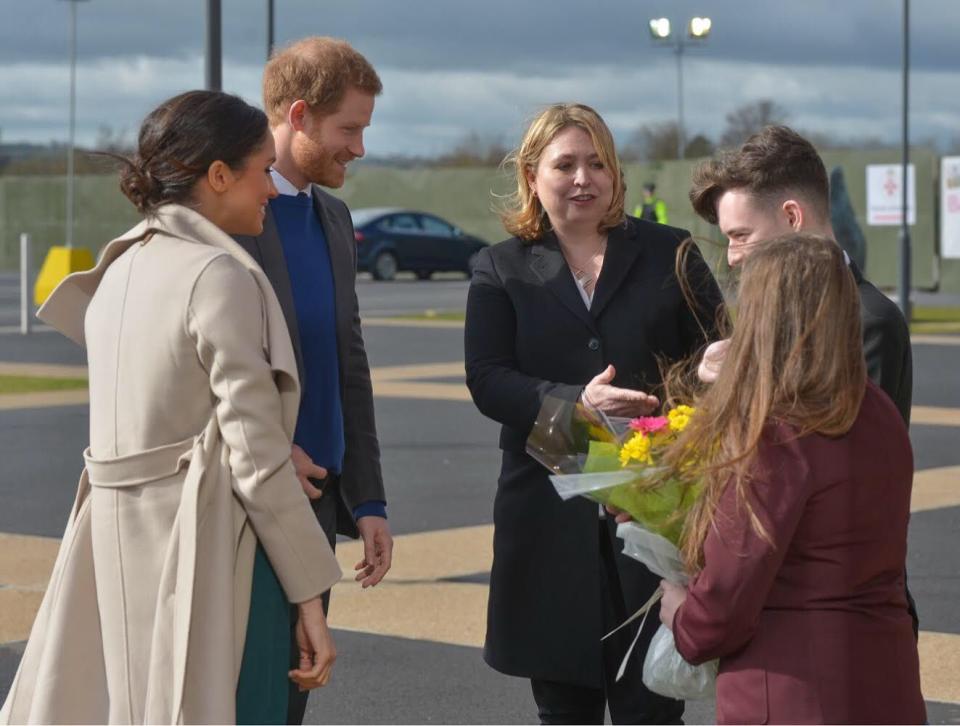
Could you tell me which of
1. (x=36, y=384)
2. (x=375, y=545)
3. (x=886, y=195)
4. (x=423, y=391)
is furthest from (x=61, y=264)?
(x=375, y=545)

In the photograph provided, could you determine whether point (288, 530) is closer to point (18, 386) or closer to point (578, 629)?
point (578, 629)

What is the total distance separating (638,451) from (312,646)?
0.69 metres

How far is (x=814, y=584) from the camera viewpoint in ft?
10.2

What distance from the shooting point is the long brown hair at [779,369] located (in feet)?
10.1

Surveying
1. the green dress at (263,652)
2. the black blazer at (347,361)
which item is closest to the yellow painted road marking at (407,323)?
the black blazer at (347,361)

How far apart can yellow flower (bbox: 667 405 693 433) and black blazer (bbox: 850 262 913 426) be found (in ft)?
1.47

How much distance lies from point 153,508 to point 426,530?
608cm

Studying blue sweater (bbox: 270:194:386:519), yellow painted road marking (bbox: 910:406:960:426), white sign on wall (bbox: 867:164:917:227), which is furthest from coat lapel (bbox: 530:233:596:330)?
white sign on wall (bbox: 867:164:917:227)

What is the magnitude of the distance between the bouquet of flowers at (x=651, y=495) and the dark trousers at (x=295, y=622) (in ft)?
1.81

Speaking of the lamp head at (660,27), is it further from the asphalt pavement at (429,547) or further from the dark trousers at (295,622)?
the dark trousers at (295,622)

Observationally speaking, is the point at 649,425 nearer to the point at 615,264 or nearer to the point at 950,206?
the point at 615,264

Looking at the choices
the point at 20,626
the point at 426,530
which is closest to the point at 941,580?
the point at 426,530

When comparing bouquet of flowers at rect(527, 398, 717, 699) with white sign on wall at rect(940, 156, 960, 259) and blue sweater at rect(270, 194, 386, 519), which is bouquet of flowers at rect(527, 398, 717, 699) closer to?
blue sweater at rect(270, 194, 386, 519)

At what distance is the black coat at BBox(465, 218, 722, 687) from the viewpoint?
434cm
